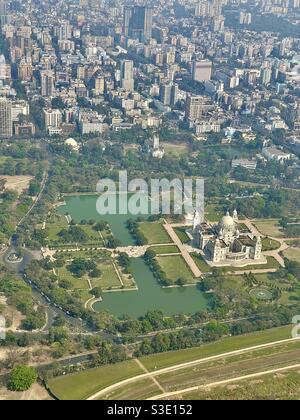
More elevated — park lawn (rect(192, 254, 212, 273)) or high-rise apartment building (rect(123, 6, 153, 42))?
high-rise apartment building (rect(123, 6, 153, 42))

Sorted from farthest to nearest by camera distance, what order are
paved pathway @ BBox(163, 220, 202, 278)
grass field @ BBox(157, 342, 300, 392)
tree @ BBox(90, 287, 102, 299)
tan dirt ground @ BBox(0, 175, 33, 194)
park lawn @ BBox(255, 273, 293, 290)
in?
1. tan dirt ground @ BBox(0, 175, 33, 194)
2. paved pathway @ BBox(163, 220, 202, 278)
3. park lawn @ BBox(255, 273, 293, 290)
4. tree @ BBox(90, 287, 102, 299)
5. grass field @ BBox(157, 342, 300, 392)

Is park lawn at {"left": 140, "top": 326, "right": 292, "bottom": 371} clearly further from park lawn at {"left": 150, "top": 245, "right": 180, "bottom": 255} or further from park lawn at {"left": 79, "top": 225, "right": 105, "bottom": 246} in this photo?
park lawn at {"left": 79, "top": 225, "right": 105, "bottom": 246}

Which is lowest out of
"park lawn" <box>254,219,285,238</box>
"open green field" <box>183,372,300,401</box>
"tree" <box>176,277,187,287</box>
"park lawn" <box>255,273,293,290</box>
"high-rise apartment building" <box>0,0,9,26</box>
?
"park lawn" <box>254,219,285,238</box>

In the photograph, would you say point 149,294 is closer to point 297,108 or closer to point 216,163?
point 216,163

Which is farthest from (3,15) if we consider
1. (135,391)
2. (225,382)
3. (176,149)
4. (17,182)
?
(225,382)

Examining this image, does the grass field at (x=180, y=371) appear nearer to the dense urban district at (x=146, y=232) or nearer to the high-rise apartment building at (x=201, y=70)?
the dense urban district at (x=146, y=232)

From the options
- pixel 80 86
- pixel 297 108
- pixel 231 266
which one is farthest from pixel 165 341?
pixel 80 86

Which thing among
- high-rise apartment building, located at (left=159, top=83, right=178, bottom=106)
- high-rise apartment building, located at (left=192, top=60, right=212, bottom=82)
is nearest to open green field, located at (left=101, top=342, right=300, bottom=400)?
high-rise apartment building, located at (left=159, top=83, right=178, bottom=106)
